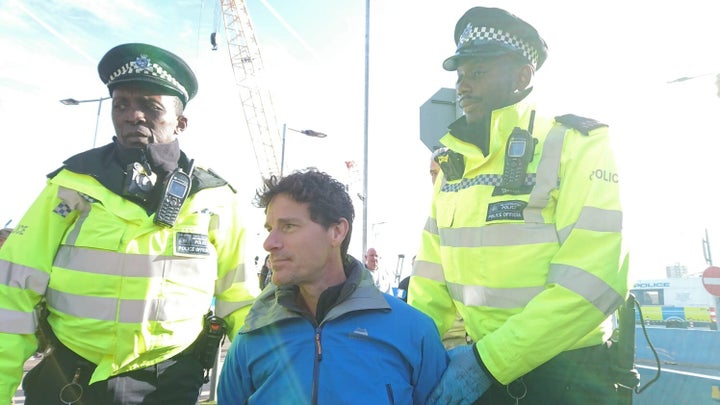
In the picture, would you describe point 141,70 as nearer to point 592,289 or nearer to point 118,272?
point 118,272

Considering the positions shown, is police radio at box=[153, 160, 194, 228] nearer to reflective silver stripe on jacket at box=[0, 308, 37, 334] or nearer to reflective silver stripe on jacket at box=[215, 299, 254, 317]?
reflective silver stripe on jacket at box=[215, 299, 254, 317]

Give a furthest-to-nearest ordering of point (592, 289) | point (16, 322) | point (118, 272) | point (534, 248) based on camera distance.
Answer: point (118, 272) < point (16, 322) < point (534, 248) < point (592, 289)

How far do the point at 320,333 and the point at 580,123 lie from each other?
1348 mm

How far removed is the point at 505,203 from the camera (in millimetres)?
1979

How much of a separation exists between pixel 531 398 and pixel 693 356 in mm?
5073

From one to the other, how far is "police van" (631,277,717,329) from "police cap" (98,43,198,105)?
30217 mm

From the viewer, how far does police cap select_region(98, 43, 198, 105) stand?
268 centimetres

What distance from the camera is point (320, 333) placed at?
1962 mm

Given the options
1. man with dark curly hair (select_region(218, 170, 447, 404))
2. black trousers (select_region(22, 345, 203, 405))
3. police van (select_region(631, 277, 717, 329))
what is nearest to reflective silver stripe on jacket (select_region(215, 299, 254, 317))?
black trousers (select_region(22, 345, 203, 405))

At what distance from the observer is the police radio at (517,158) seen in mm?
1964

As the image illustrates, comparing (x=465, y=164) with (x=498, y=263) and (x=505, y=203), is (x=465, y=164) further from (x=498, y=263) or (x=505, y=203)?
(x=498, y=263)

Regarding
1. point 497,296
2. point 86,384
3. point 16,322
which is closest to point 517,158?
point 497,296

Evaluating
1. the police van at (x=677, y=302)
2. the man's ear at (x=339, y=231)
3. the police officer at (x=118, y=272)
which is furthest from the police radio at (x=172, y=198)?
the police van at (x=677, y=302)

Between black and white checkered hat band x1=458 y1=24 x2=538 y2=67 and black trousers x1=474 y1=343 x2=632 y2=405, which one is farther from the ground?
black and white checkered hat band x1=458 y1=24 x2=538 y2=67
